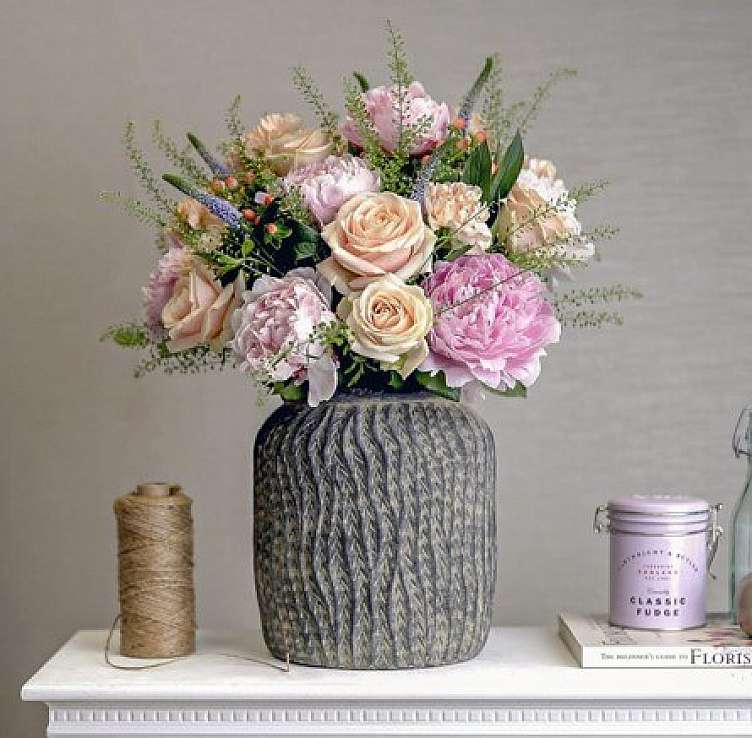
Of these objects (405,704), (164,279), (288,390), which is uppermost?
(164,279)

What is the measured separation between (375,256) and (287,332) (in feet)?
0.39

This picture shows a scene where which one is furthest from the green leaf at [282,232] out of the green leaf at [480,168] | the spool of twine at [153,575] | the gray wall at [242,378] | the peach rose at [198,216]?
the gray wall at [242,378]

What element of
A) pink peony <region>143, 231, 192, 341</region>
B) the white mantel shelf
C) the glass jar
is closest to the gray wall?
the glass jar

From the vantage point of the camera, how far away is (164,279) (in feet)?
4.65

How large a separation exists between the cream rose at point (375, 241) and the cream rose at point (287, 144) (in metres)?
0.12

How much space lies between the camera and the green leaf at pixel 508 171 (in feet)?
4.52

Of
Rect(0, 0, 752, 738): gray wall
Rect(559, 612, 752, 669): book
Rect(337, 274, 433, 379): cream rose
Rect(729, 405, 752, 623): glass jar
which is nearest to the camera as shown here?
Rect(337, 274, 433, 379): cream rose

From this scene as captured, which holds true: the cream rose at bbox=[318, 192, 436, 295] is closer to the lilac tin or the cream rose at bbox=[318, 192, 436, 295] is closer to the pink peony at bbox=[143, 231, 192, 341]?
the pink peony at bbox=[143, 231, 192, 341]

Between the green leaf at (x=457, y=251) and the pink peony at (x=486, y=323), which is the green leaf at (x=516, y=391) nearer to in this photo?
the pink peony at (x=486, y=323)

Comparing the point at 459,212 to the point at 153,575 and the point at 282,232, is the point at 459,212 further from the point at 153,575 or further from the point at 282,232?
the point at 153,575

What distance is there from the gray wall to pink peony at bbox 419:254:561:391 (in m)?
0.58

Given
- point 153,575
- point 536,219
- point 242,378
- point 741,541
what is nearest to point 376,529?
point 153,575

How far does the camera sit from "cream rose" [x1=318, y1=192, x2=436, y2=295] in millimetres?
1267

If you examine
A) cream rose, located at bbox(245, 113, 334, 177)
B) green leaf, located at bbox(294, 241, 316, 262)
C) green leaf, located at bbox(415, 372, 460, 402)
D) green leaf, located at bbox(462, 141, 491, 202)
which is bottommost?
green leaf, located at bbox(415, 372, 460, 402)
